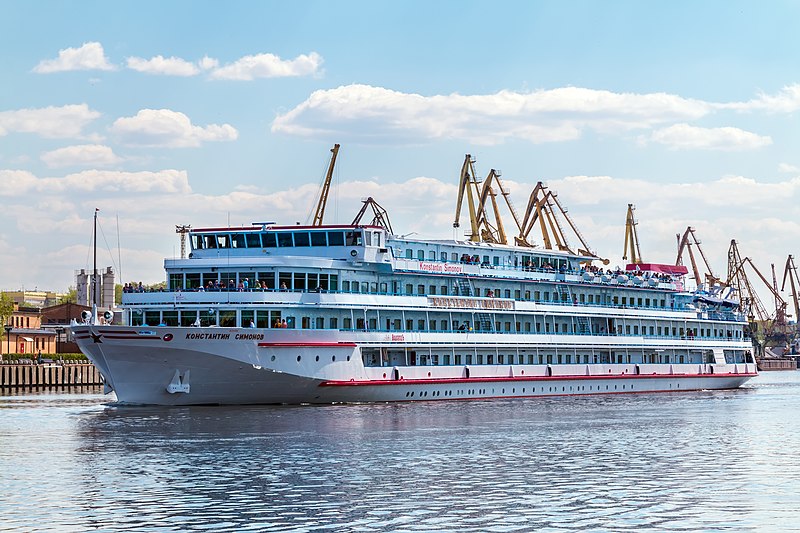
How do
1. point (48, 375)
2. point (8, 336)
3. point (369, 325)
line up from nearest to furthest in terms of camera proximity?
point (369, 325), point (48, 375), point (8, 336)

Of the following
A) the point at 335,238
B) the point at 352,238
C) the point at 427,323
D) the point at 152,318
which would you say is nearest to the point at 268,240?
the point at 335,238

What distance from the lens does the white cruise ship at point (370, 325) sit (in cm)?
5969

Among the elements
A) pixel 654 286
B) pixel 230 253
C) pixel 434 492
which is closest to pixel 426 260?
pixel 230 253

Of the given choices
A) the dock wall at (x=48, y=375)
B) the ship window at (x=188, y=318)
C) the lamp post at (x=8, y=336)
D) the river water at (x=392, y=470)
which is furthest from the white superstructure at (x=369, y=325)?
the lamp post at (x=8, y=336)

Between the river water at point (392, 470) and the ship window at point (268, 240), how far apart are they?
10259 millimetres

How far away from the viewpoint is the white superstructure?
59656mm

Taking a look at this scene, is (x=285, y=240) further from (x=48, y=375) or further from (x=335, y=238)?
(x=48, y=375)

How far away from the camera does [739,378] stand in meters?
98.9

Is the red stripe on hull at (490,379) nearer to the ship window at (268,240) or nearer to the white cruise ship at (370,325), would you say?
the white cruise ship at (370,325)

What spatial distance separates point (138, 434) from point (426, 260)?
27829 mm

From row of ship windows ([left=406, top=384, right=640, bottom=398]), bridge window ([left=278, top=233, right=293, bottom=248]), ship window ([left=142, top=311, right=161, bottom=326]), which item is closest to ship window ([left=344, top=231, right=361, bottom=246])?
bridge window ([left=278, top=233, right=293, bottom=248])

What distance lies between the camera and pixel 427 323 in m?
70.8

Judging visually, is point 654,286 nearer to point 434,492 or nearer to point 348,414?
point 348,414

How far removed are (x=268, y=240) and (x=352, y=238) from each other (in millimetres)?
4564
